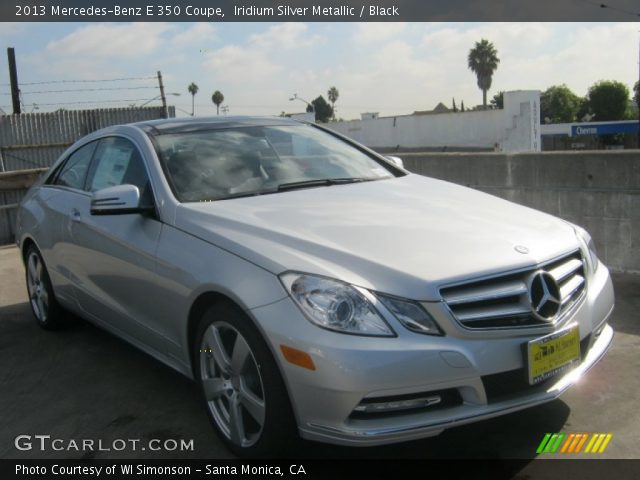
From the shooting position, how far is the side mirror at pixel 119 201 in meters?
3.72

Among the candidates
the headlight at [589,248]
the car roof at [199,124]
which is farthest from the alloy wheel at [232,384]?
the headlight at [589,248]

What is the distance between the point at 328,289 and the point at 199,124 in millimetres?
2050

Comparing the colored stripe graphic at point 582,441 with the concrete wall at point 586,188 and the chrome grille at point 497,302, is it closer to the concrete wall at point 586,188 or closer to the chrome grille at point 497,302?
the chrome grille at point 497,302

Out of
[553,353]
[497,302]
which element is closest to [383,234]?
[497,302]

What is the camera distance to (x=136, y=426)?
369 cm

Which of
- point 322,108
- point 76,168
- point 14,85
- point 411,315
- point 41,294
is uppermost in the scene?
point 322,108

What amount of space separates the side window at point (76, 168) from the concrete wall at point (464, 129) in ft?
139

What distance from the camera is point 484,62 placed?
86.5m

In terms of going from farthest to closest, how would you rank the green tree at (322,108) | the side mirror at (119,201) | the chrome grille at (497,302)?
the green tree at (322,108) → the side mirror at (119,201) → the chrome grille at (497,302)

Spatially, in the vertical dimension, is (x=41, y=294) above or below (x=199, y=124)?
below

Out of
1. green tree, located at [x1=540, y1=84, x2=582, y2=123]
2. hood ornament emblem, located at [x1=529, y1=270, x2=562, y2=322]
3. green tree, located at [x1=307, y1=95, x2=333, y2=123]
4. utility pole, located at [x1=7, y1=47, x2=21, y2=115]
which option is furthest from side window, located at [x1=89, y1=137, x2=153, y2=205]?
green tree, located at [x1=307, y1=95, x2=333, y2=123]

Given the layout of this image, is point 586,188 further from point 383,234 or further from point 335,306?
point 335,306

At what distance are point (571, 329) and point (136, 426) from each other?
220 centimetres

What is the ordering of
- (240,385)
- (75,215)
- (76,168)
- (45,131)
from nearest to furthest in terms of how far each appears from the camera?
(240,385), (75,215), (76,168), (45,131)
